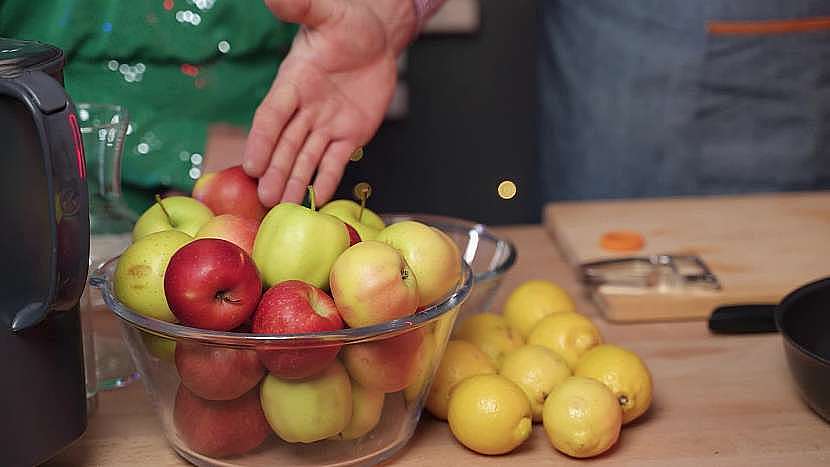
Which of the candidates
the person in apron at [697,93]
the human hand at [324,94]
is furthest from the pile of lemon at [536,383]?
the person in apron at [697,93]

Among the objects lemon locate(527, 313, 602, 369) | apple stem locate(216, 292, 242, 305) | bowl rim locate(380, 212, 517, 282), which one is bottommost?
lemon locate(527, 313, 602, 369)

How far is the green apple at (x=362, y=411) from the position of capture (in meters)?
0.78

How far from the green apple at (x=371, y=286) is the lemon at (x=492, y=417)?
0.11m

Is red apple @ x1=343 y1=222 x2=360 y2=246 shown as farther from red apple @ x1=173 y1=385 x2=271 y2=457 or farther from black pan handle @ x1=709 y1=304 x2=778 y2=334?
black pan handle @ x1=709 y1=304 x2=778 y2=334

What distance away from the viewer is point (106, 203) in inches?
39.4

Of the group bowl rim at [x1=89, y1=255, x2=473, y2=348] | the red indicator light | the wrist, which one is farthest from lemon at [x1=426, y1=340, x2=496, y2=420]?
the wrist

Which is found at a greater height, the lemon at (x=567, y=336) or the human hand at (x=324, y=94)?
the human hand at (x=324, y=94)

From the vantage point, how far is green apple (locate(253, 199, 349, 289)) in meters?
0.78

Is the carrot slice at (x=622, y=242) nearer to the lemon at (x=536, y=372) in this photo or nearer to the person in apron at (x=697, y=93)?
the lemon at (x=536, y=372)

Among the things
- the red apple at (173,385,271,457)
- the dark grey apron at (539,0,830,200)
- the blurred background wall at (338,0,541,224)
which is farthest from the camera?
the blurred background wall at (338,0,541,224)

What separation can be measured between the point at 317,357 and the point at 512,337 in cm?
30

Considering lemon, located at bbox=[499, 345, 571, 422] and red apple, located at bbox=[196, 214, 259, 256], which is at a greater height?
red apple, located at bbox=[196, 214, 259, 256]

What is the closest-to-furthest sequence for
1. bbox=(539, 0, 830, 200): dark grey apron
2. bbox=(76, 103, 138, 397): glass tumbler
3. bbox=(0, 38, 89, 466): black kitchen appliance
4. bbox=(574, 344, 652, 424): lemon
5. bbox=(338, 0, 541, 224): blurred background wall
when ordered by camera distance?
bbox=(0, 38, 89, 466): black kitchen appliance < bbox=(574, 344, 652, 424): lemon < bbox=(76, 103, 138, 397): glass tumbler < bbox=(539, 0, 830, 200): dark grey apron < bbox=(338, 0, 541, 224): blurred background wall

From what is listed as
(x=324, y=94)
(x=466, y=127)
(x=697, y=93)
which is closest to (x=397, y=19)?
(x=324, y=94)
